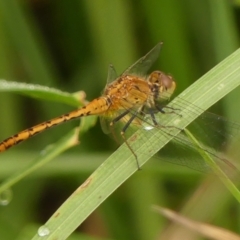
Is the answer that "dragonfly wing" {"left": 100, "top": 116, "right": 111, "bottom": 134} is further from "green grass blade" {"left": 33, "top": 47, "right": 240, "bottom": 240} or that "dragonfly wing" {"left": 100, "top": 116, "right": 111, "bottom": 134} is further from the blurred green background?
"green grass blade" {"left": 33, "top": 47, "right": 240, "bottom": 240}

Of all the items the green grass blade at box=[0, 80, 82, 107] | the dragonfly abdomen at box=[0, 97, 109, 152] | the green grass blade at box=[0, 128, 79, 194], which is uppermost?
the dragonfly abdomen at box=[0, 97, 109, 152]

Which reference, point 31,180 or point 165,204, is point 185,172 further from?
point 31,180

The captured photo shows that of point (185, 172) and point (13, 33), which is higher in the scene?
point (13, 33)

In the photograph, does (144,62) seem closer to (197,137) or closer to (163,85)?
(163,85)

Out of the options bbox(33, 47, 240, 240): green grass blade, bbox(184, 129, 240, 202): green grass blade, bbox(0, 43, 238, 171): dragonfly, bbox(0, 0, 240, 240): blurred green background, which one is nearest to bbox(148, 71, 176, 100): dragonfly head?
bbox(0, 43, 238, 171): dragonfly

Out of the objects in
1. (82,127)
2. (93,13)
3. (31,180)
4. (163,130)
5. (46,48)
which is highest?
(46,48)

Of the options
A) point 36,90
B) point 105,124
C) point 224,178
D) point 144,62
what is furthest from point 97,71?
point 224,178

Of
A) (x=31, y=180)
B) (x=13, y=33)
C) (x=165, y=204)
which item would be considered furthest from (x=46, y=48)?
(x=165, y=204)
